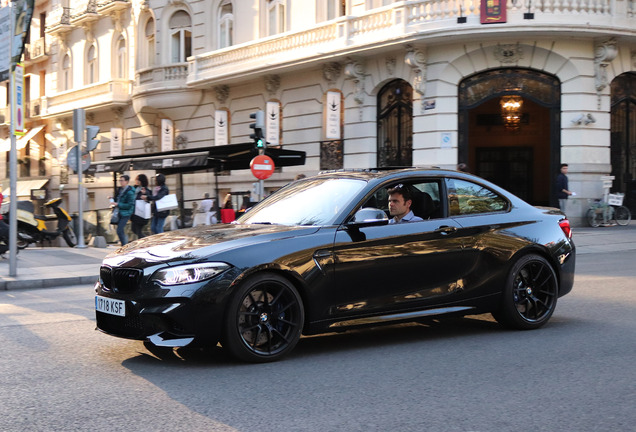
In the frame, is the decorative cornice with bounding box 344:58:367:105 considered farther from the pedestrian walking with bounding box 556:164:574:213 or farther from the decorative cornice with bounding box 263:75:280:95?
the pedestrian walking with bounding box 556:164:574:213

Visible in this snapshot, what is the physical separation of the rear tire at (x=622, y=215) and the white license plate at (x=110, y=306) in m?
19.5

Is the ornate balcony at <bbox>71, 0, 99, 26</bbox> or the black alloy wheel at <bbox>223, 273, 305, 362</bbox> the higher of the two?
the ornate balcony at <bbox>71, 0, 99, 26</bbox>

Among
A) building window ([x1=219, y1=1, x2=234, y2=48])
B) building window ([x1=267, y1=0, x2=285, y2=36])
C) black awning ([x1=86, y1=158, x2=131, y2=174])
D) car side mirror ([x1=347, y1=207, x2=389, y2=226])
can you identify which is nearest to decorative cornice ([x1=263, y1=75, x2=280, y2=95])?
building window ([x1=267, y1=0, x2=285, y2=36])

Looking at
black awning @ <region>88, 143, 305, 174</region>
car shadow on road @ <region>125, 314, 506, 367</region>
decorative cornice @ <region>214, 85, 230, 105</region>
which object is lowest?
car shadow on road @ <region>125, 314, 506, 367</region>

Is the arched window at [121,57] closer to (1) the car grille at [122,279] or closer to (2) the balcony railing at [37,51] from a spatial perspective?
(2) the balcony railing at [37,51]

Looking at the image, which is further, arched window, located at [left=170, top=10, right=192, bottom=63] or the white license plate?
arched window, located at [left=170, top=10, right=192, bottom=63]

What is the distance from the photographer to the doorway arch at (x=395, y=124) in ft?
82.8

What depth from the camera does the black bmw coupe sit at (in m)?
5.81

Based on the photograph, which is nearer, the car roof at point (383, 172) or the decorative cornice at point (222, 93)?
the car roof at point (383, 172)

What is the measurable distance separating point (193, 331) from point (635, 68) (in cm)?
2134

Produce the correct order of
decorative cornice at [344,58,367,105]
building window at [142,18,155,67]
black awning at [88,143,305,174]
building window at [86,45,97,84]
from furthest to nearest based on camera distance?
building window at [86,45,97,84] < building window at [142,18,155,67] < decorative cornice at [344,58,367,105] < black awning at [88,143,305,174]

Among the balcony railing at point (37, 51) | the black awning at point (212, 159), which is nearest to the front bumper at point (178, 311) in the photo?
the black awning at point (212, 159)

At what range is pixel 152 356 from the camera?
629 centimetres

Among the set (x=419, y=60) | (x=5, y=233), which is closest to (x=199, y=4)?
(x=419, y=60)
